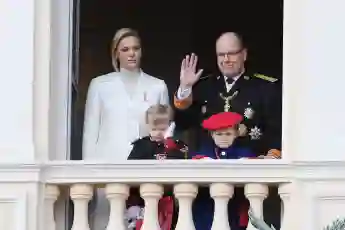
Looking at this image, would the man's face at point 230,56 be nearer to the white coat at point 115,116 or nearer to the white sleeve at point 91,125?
the white coat at point 115,116

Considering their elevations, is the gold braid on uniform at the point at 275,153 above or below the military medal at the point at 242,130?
below

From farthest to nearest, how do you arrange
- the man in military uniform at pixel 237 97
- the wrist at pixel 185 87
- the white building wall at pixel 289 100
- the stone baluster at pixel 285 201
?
the wrist at pixel 185 87, the man in military uniform at pixel 237 97, the stone baluster at pixel 285 201, the white building wall at pixel 289 100

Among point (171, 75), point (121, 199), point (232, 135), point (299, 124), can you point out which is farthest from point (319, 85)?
point (171, 75)

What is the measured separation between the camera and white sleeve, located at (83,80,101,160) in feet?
23.3

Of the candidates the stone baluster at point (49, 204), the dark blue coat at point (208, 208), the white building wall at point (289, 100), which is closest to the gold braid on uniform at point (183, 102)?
the dark blue coat at point (208, 208)

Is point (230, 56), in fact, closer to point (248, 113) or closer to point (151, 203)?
point (248, 113)

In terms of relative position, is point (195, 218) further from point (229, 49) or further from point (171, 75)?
point (171, 75)

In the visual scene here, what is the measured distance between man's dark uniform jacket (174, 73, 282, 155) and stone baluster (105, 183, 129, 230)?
73 cm

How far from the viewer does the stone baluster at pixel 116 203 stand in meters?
6.68

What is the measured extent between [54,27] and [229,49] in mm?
1054

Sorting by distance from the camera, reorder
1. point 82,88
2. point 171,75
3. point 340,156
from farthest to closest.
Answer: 1. point 171,75
2. point 82,88
3. point 340,156

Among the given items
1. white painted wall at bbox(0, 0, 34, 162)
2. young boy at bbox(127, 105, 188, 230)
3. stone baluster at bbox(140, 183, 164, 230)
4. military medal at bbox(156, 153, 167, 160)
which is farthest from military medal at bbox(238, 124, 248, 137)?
white painted wall at bbox(0, 0, 34, 162)

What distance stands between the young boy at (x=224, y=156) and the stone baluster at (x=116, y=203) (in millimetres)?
435

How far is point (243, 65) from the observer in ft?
23.6
